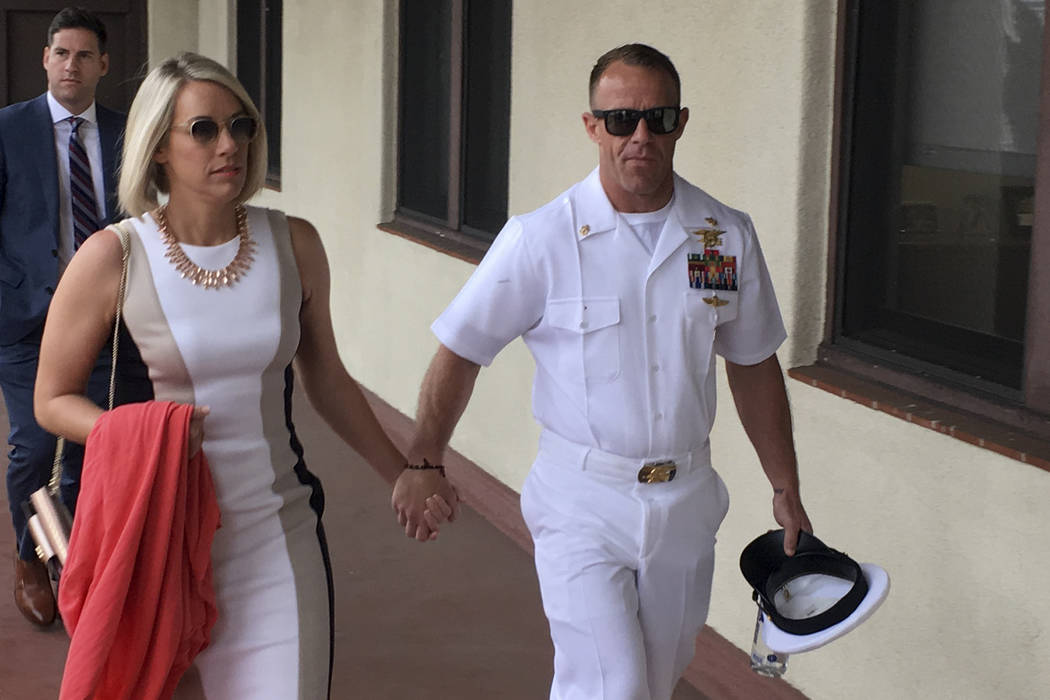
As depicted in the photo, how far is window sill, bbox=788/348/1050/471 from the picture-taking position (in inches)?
139

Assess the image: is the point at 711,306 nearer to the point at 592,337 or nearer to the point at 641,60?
the point at 592,337

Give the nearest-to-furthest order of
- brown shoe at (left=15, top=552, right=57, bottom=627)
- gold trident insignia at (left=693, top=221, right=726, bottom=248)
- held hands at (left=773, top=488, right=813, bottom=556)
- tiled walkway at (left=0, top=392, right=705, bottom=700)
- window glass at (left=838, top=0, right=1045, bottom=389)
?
1. gold trident insignia at (left=693, top=221, right=726, bottom=248)
2. held hands at (left=773, top=488, right=813, bottom=556)
3. window glass at (left=838, top=0, right=1045, bottom=389)
4. tiled walkway at (left=0, top=392, right=705, bottom=700)
5. brown shoe at (left=15, top=552, right=57, bottom=627)

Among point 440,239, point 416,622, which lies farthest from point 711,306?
point 440,239

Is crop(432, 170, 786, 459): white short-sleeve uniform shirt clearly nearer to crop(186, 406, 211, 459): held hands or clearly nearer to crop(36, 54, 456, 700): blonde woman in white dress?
crop(36, 54, 456, 700): blonde woman in white dress

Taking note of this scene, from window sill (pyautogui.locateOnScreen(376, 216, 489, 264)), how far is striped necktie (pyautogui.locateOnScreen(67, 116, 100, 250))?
2.14 metres

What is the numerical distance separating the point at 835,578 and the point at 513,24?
394 cm

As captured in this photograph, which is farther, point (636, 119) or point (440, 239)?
point (440, 239)

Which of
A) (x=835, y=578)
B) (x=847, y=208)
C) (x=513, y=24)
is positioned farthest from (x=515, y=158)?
(x=835, y=578)

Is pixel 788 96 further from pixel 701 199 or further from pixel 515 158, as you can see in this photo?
pixel 515 158

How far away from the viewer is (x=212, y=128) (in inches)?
123

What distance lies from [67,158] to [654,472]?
2924mm

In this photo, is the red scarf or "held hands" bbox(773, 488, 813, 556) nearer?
the red scarf

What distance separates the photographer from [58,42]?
18.2 feet

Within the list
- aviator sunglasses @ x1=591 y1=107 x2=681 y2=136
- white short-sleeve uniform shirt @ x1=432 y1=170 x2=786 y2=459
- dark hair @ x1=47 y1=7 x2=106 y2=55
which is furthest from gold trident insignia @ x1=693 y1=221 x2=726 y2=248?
dark hair @ x1=47 y1=7 x2=106 y2=55
